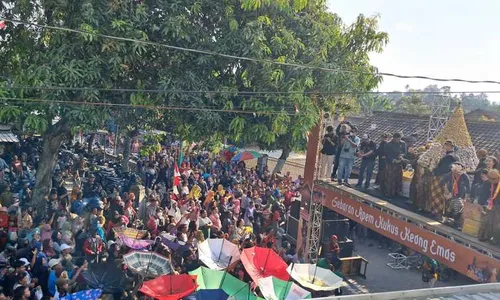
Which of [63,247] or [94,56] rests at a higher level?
[94,56]

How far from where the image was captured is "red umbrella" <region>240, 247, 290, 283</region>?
9.88 m

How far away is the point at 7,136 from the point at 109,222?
11118 millimetres

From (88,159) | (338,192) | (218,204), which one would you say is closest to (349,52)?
(338,192)

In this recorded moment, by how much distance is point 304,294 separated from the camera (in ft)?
30.1

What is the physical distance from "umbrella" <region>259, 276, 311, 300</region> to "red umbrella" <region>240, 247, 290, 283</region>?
0.48 m

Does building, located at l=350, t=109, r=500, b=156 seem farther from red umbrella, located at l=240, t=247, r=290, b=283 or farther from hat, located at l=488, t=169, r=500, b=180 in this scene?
red umbrella, located at l=240, t=247, r=290, b=283

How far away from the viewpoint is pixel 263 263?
10.0 m

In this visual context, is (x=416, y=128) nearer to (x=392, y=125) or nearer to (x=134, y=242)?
(x=392, y=125)

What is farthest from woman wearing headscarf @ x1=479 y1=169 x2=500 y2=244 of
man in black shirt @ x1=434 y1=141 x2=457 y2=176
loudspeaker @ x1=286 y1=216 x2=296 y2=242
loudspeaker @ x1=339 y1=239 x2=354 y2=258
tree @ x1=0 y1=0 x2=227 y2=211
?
loudspeaker @ x1=286 y1=216 x2=296 y2=242

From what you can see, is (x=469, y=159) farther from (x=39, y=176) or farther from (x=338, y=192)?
(x=39, y=176)

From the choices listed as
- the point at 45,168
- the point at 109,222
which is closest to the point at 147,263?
the point at 109,222

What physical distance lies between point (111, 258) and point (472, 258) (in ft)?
23.1

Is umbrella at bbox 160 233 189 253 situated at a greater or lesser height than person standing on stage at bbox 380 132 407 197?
lesser

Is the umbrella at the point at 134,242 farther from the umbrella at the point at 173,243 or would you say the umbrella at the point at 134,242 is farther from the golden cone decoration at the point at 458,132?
the golden cone decoration at the point at 458,132
